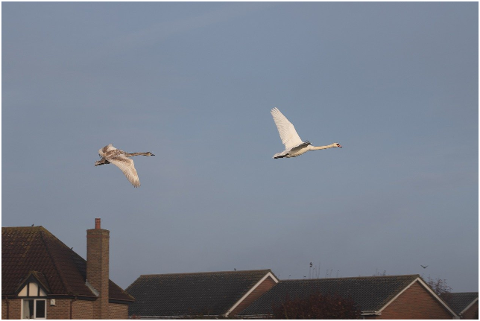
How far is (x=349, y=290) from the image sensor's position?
166 ft

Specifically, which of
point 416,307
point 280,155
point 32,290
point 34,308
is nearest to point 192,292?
point 416,307

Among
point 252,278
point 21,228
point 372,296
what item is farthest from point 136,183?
point 252,278

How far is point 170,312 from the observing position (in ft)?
181

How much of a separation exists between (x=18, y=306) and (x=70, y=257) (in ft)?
15.2

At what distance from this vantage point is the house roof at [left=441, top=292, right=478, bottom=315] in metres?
53.6

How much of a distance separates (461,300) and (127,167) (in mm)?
28552

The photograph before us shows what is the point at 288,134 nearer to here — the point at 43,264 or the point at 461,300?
the point at 43,264

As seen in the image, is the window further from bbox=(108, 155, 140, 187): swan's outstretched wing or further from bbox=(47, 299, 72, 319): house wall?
bbox=(108, 155, 140, 187): swan's outstretched wing

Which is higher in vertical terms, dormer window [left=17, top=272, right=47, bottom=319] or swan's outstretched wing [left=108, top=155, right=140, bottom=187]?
swan's outstretched wing [left=108, top=155, right=140, bottom=187]

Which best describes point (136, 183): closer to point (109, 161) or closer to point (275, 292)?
point (109, 161)

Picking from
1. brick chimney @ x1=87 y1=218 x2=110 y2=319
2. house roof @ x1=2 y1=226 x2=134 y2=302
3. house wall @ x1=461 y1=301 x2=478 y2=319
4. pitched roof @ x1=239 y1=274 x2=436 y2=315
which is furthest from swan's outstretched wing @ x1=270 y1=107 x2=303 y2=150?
house wall @ x1=461 y1=301 x2=478 y2=319

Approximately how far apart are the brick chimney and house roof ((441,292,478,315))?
831 inches

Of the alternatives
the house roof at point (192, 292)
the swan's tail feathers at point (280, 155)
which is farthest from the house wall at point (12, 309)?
the swan's tail feathers at point (280, 155)

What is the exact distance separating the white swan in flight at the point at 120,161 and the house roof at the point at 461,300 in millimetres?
23946
